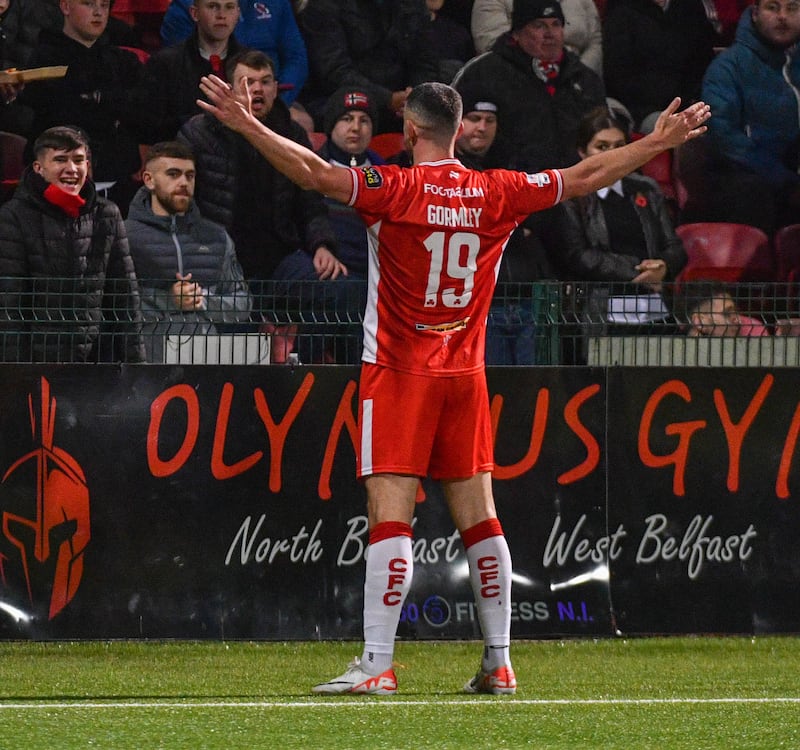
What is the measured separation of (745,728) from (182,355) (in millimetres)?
4326

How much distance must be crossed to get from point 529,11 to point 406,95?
133 centimetres

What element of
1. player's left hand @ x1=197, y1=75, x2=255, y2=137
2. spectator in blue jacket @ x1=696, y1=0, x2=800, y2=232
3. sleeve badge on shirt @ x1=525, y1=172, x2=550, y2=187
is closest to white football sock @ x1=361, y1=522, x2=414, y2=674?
sleeve badge on shirt @ x1=525, y1=172, x2=550, y2=187

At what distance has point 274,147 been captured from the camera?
5.23 metres

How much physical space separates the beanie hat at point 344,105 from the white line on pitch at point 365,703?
21.4 feet

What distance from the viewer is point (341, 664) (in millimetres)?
7199

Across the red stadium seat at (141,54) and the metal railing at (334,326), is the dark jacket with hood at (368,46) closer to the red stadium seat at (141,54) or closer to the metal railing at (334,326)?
the red stadium seat at (141,54)

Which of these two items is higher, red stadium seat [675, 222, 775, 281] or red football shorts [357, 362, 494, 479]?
red stadium seat [675, 222, 775, 281]

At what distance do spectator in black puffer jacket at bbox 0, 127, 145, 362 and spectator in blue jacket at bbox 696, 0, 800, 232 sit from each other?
193 inches

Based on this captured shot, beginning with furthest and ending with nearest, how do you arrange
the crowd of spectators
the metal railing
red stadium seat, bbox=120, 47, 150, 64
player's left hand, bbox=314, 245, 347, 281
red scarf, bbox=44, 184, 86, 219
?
red stadium seat, bbox=120, 47, 150, 64
the crowd of spectators
player's left hand, bbox=314, 245, 347, 281
red scarf, bbox=44, 184, 86, 219
the metal railing

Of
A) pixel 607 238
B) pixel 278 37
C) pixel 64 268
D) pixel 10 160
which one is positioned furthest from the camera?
pixel 278 37

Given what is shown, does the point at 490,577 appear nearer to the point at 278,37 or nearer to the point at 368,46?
the point at 278,37

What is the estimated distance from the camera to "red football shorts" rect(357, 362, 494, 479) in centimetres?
544

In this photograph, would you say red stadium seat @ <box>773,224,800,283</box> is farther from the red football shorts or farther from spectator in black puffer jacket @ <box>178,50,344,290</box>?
the red football shorts

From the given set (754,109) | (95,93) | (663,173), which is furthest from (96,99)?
(754,109)
